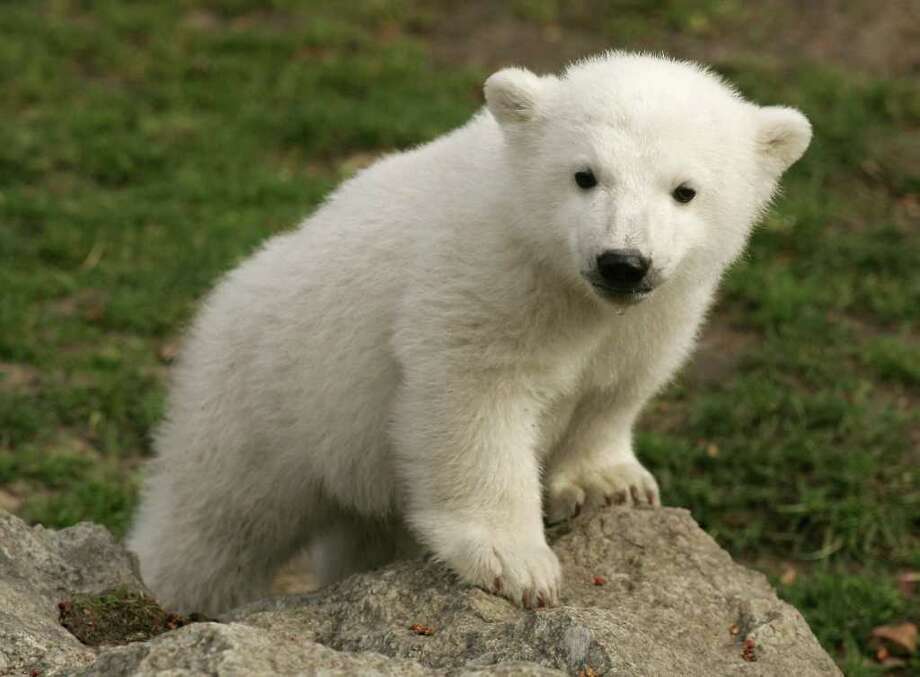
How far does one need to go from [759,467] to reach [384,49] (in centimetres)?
604

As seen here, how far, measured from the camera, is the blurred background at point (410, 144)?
6.77m

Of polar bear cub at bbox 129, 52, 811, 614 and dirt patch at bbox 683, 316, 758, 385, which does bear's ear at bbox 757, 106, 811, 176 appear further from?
dirt patch at bbox 683, 316, 758, 385

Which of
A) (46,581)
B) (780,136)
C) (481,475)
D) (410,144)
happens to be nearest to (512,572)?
(481,475)

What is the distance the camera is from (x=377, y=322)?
16.4ft

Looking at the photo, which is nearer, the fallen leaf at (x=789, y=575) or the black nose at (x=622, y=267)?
the black nose at (x=622, y=267)

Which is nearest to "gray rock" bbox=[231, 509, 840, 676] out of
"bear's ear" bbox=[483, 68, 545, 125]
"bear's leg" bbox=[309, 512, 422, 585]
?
"bear's leg" bbox=[309, 512, 422, 585]

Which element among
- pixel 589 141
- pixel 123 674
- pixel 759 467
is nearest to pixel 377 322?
pixel 589 141

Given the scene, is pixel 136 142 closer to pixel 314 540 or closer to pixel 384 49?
pixel 384 49

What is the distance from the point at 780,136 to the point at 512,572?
170 centimetres

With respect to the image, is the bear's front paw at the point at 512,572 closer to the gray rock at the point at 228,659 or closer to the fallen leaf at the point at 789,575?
the gray rock at the point at 228,659

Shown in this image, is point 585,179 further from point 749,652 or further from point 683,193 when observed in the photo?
point 749,652

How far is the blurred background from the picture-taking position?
6.77m

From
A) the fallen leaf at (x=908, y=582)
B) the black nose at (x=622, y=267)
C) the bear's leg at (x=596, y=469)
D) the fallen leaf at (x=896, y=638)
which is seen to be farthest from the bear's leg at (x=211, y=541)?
the fallen leaf at (x=908, y=582)

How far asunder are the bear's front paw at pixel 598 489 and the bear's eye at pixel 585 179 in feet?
4.65
